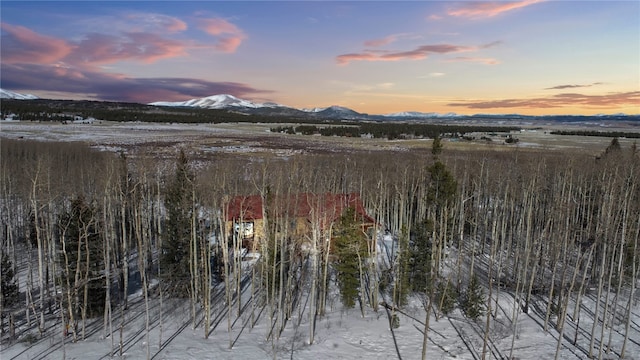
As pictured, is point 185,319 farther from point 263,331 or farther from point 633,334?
point 633,334

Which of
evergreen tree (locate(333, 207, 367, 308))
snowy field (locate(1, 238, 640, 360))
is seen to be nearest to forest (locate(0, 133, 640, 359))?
evergreen tree (locate(333, 207, 367, 308))

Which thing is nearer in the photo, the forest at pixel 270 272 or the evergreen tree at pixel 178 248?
the forest at pixel 270 272

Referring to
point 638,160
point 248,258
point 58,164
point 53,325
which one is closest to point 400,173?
point 248,258

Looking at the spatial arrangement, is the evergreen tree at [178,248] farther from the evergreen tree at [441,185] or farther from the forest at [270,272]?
the evergreen tree at [441,185]

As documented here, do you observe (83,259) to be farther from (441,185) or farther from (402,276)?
(441,185)

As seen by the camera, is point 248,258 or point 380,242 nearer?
point 248,258

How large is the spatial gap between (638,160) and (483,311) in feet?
104

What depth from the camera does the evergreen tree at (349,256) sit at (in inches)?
1268

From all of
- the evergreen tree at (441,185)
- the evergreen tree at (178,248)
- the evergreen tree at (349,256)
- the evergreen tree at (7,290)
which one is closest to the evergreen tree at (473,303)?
the evergreen tree at (349,256)

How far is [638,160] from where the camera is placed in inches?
1934

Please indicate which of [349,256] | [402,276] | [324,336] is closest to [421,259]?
[402,276]

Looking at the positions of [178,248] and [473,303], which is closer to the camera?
[473,303]

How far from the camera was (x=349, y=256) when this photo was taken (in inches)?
1271

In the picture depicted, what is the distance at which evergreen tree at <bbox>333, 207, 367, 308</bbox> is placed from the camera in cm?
3222
